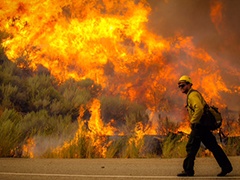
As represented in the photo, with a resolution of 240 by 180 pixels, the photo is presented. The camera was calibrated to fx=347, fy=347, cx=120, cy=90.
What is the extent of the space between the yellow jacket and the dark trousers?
14 centimetres

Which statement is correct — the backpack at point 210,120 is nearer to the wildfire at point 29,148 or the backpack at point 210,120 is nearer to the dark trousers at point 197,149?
the dark trousers at point 197,149

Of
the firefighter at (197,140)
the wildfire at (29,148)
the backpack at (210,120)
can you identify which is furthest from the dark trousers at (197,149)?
the wildfire at (29,148)

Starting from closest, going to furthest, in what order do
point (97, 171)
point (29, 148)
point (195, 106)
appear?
1. point (195, 106)
2. point (97, 171)
3. point (29, 148)

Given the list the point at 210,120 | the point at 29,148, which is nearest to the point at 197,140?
the point at 210,120

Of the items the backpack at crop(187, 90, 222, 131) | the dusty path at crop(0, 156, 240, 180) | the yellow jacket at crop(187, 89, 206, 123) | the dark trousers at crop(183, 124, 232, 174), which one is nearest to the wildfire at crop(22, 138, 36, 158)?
the dusty path at crop(0, 156, 240, 180)

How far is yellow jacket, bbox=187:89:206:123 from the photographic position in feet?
18.4

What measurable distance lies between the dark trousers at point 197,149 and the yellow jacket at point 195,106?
14 cm

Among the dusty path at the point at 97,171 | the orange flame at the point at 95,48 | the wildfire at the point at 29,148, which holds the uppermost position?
the orange flame at the point at 95,48

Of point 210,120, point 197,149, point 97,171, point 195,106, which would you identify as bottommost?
point 97,171

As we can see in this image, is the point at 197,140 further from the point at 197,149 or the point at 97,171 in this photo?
the point at 97,171

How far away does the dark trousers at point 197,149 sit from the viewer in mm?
5672

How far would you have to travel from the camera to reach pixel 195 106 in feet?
18.5

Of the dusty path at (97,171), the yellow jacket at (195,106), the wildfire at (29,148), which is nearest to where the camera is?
the yellow jacket at (195,106)

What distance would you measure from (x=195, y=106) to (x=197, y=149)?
0.73 meters
